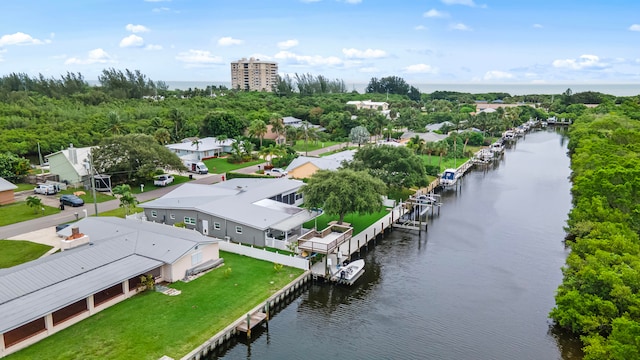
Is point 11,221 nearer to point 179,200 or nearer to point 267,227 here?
point 179,200

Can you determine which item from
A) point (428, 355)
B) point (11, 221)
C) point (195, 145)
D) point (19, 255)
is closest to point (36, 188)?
point (11, 221)

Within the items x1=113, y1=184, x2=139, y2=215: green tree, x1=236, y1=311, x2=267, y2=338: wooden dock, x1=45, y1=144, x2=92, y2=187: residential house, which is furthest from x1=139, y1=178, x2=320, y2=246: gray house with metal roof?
x1=45, y1=144, x2=92, y2=187: residential house

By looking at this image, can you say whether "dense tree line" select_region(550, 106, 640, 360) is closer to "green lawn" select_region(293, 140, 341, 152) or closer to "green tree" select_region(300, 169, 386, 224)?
"green tree" select_region(300, 169, 386, 224)

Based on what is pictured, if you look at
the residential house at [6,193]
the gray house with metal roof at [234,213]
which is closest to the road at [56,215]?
the residential house at [6,193]

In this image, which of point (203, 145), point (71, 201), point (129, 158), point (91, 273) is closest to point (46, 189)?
point (71, 201)

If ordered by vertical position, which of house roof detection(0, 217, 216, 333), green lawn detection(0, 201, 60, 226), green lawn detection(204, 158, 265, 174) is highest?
house roof detection(0, 217, 216, 333)

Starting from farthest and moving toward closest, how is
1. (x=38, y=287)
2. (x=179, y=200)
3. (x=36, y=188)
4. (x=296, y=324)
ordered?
(x=36, y=188), (x=179, y=200), (x=296, y=324), (x=38, y=287)

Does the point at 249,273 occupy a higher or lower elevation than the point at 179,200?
lower
